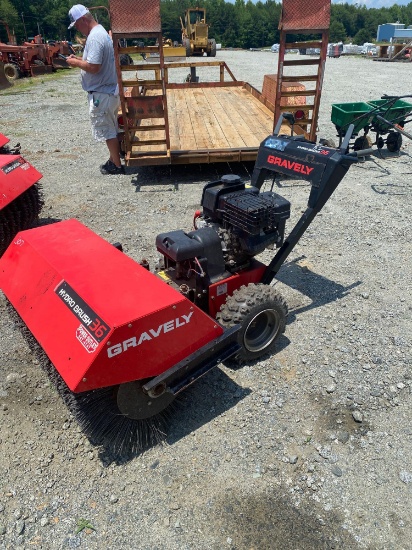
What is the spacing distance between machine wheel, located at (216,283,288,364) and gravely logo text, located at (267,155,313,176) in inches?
36.7

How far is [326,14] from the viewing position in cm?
583

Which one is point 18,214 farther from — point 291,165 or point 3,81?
point 3,81

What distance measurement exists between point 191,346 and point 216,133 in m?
5.58

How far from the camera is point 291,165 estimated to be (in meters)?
3.38

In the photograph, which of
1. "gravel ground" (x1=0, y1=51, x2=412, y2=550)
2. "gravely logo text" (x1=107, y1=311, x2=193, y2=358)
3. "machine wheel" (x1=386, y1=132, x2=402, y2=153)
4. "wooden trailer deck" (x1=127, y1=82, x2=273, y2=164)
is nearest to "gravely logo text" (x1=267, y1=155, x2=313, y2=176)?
"gravel ground" (x1=0, y1=51, x2=412, y2=550)

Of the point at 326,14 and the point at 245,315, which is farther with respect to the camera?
the point at 326,14

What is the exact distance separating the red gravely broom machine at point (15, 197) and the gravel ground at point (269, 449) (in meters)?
1.12

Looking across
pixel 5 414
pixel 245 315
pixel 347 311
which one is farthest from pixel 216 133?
pixel 5 414

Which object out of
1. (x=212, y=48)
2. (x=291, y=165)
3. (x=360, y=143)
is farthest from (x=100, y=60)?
(x=212, y=48)

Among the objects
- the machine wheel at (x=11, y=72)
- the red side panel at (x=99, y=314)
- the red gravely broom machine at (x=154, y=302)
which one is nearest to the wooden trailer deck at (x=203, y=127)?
the red gravely broom machine at (x=154, y=302)

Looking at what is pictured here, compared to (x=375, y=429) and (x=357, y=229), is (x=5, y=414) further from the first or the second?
(x=357, y=229)

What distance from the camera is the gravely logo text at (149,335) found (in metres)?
2.11

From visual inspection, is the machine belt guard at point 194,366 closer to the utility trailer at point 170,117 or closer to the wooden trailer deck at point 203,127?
the utility trailer at point 170,117

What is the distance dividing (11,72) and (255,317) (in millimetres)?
20846
